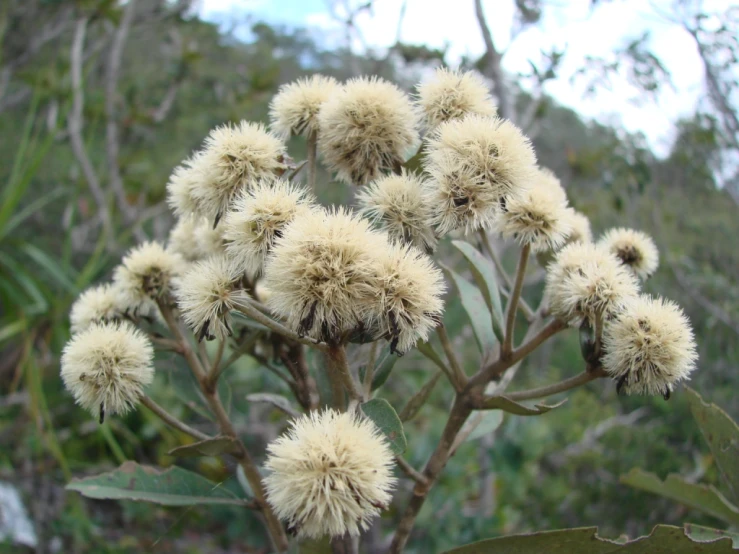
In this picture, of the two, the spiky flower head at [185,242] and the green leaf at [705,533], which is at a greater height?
the spiky flower head at [185,242]

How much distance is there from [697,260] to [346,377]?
14.9 ft

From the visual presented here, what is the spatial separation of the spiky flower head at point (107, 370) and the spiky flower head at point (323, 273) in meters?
0.36

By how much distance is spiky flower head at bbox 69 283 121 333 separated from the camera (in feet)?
3.89

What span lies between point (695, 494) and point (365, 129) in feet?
3.37

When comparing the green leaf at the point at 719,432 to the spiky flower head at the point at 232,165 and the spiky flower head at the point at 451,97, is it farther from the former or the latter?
the spiky flower head at the point at 232,165

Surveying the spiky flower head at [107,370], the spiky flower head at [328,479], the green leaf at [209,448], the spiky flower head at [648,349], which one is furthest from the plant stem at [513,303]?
the spiky flower head at [107,370]

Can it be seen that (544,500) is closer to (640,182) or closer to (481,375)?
(640,182)

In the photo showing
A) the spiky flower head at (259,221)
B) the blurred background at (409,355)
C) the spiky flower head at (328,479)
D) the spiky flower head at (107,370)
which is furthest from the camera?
the blurred background at (409,355)

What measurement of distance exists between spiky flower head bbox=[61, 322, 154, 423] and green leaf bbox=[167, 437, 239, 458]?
0.40 feet

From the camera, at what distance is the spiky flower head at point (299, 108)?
1.15 meters

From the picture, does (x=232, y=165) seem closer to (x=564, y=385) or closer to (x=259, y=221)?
(x=259, y=221)

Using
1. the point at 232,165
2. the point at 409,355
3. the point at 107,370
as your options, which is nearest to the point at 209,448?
the point at 107,370

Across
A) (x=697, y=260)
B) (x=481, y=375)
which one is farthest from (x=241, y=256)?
(x=697, y=260)

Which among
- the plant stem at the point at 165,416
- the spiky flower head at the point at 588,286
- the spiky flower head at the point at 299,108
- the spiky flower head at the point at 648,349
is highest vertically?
the spiky flower head at the point at 299,108
